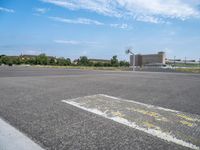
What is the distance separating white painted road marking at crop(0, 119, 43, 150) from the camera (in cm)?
246

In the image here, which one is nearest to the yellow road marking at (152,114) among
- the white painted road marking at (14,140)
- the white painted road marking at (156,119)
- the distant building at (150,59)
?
the white painted road marking at (156,119)

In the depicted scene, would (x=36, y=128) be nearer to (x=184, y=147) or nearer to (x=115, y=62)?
(x=184, y=147)

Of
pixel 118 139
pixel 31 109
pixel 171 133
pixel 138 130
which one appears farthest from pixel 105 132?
pixel 31 109

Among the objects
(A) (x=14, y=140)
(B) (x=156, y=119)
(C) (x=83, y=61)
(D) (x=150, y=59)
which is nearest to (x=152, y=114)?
(B) (x=156, y=119)

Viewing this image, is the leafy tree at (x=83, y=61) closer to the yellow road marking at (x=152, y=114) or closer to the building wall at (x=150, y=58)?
the building wall at (x=150, y=58)

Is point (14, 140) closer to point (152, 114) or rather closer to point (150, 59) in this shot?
point (152, 114)

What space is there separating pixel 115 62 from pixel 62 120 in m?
78.4

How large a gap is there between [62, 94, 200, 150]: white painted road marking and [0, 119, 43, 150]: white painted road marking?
1.67m

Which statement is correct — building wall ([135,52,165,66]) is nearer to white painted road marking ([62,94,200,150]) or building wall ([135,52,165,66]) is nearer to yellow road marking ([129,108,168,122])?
white painted road marking ([62,94,200,150])

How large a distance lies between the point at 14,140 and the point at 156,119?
2680 mm

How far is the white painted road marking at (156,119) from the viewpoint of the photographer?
9.21 feet

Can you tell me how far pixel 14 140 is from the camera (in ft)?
8.76

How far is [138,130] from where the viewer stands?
304cm

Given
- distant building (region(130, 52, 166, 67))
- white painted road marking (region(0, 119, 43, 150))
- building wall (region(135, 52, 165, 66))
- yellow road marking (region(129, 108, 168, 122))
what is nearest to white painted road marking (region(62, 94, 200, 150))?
yellow road marking (region(129, 108, 168, 122))
